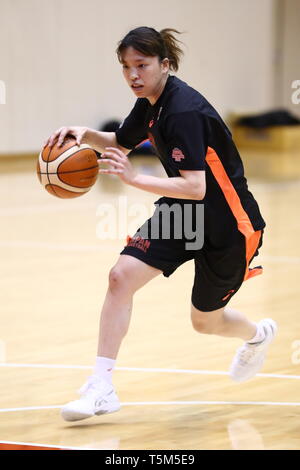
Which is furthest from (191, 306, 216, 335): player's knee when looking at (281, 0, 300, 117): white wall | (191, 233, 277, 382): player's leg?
(281, 0, 300, 117): white wall

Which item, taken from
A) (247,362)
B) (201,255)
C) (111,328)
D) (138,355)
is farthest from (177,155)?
(138,355)

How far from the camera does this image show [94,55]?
14.4 meters

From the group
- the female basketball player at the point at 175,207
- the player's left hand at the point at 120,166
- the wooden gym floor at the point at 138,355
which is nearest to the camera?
the player's left hand at the point at 120,166

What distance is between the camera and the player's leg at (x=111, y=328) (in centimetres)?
368

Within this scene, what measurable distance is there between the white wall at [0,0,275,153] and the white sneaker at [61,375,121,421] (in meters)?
10.1

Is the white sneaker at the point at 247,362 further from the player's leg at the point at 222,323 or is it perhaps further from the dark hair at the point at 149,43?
the dark hair at the point at 149,43

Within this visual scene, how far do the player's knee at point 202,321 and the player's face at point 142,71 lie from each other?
99cm

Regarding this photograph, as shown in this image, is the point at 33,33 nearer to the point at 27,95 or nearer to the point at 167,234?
the point at 27,95

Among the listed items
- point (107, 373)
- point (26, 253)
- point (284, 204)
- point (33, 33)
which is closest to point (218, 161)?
point (107, 373)

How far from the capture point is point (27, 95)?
13734 mm

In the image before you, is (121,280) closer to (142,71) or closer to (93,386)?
(93,386)

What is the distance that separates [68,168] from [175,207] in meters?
0.49

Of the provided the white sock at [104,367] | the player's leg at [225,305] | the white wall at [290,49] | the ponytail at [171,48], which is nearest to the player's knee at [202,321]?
the player's leg at [225,305]
